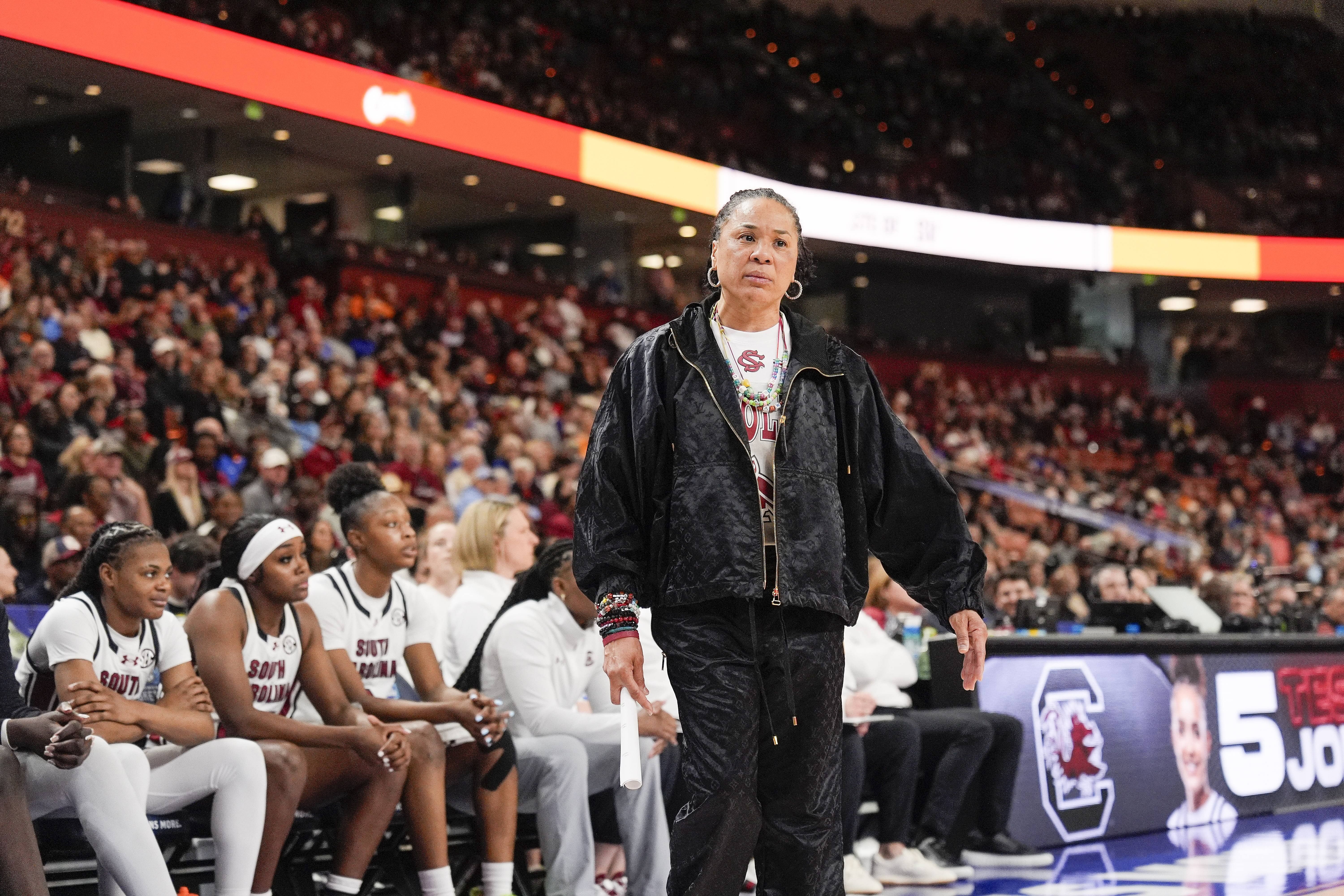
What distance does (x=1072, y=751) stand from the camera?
6641 mm

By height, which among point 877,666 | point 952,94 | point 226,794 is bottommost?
point 226,794

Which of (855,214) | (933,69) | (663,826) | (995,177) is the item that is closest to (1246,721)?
(663,826)

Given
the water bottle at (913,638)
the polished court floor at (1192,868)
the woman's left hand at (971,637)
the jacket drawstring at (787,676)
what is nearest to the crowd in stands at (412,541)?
the water bottle at (913,638)

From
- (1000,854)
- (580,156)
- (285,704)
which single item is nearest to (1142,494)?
(580,156)

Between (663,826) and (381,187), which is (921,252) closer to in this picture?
(381,187)

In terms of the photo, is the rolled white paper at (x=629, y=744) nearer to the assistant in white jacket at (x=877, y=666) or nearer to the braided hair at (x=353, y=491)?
the braided hair at (x=353, y=491)

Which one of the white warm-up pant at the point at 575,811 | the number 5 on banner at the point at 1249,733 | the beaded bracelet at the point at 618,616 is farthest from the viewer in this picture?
the number 5 on banner at the point at 1249,733

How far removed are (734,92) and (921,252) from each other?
3.65 meters

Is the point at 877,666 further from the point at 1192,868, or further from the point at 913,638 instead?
the point at 1192,868

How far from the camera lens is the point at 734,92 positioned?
2105cm

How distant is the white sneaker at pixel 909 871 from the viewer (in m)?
5.66

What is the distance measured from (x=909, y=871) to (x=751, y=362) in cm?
348

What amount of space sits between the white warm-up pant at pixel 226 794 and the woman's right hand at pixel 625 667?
1809mm

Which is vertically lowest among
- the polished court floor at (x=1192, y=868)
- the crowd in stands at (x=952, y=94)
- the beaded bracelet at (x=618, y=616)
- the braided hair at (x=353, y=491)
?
the polished court floor at (x=1192, y=868)
